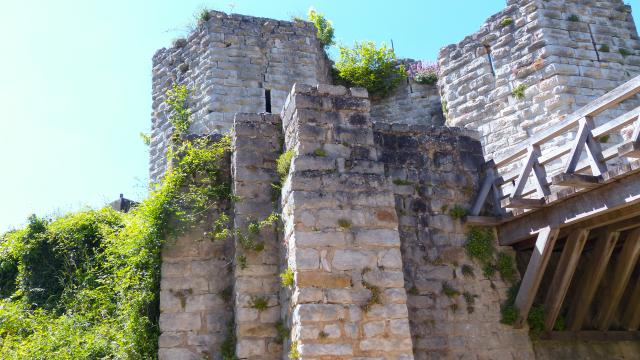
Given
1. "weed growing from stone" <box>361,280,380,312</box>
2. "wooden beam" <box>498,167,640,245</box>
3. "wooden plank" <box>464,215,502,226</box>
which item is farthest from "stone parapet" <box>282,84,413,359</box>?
"wooden beam" <box>498,167,640,245</box>

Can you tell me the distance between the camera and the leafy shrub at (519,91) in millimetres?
10328

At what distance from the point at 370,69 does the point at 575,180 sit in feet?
27.4

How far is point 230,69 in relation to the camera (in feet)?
40.8

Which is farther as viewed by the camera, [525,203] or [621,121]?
[525,203]

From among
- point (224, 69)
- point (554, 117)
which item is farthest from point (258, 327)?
point (224, 69)

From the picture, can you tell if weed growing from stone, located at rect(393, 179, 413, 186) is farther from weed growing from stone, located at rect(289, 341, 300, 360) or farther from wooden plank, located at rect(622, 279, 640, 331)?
wooden plank, located at rect(622, 279, 640, 331)

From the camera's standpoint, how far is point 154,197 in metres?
6.94

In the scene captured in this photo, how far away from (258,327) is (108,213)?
4.93 metres

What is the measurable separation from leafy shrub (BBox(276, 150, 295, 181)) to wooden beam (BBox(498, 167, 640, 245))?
2.83m

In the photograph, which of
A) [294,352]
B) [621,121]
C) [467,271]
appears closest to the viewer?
[294,352]

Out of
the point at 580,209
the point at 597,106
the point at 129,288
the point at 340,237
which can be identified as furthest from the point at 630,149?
the point at 129,288

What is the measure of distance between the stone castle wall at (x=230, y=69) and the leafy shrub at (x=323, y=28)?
54 centimetres

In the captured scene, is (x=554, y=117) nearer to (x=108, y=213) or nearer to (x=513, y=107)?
(x=513, y=107)

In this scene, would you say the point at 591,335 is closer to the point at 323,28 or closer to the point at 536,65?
the point at 536,65
